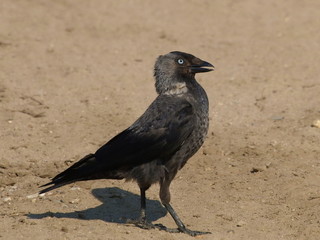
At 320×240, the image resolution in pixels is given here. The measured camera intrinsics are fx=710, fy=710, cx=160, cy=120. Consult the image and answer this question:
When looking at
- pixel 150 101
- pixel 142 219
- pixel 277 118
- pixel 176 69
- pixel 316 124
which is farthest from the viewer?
pixel 150 101

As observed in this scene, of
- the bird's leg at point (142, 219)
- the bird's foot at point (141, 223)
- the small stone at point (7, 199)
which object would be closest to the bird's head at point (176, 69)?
the bird's leg at point (142, 219)

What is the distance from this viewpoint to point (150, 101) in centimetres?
1011

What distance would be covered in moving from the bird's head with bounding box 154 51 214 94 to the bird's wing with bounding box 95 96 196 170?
45cm

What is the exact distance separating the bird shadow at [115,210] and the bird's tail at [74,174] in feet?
1.42

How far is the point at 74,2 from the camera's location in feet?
42.4

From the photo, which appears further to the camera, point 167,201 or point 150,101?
point 150,101

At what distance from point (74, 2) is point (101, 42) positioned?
5.12 ft

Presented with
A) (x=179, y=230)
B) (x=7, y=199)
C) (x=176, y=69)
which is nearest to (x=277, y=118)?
(x=176, y=69)

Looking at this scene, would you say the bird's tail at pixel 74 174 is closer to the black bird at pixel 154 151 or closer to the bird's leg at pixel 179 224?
the black bird at pixel 154 151

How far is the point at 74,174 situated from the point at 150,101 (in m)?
3.27

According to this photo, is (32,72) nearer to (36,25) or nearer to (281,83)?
(36,25)

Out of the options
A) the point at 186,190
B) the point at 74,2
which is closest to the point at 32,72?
the point at 74,2

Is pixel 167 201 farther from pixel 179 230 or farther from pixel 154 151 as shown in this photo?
pixel 154 151

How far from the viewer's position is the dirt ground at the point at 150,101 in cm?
749
